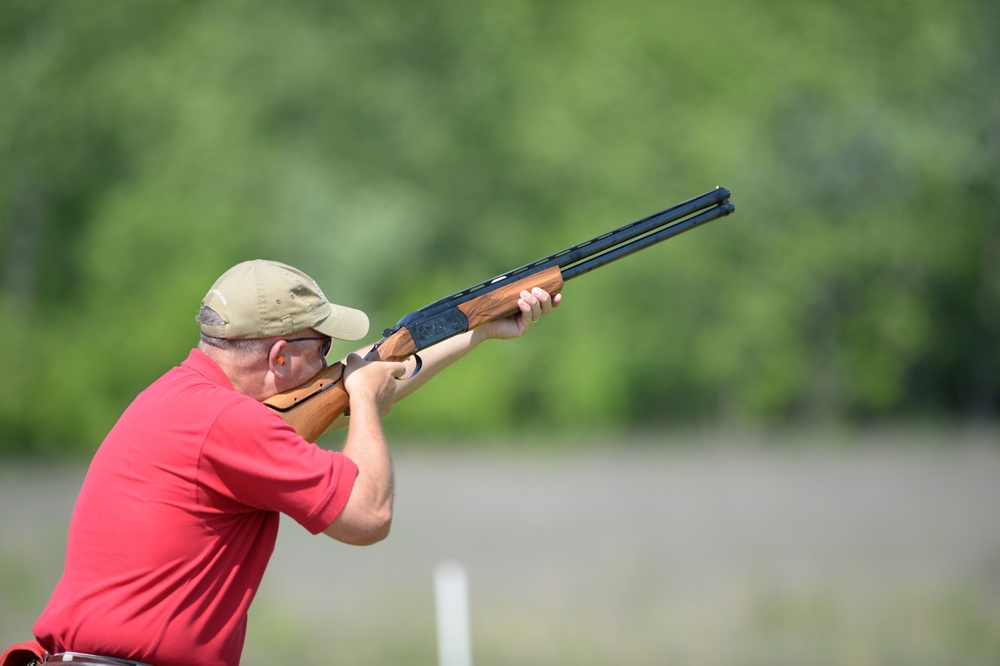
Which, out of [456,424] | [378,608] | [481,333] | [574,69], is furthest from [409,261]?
[481,333]

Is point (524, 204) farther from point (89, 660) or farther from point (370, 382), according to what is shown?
point (89, 660)

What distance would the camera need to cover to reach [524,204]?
41.6 meters

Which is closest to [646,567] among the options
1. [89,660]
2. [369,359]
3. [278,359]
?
[369,359]

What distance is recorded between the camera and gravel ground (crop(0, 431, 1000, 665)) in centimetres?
1084

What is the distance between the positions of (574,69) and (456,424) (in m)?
15.1

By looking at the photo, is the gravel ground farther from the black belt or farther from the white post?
the black belt

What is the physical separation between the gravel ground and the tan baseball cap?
22.4ft

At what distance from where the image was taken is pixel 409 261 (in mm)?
37156

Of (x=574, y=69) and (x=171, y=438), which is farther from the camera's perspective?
(x=574, y=69)

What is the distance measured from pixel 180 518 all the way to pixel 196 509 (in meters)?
0.05

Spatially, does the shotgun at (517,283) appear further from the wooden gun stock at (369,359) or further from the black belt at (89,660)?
the black belt at (89,660)

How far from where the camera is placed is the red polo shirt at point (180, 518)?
355cm

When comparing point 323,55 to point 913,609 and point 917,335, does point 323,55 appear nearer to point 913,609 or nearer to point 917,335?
point 917,335

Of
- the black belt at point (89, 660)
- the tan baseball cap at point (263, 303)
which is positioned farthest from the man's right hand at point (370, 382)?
the black belt at point (89, 660)
